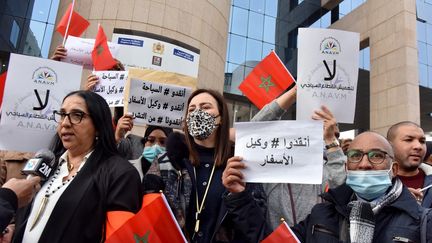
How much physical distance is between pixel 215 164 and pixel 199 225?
0.41 meters

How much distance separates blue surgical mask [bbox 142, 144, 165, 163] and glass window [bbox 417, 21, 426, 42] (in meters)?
18.9

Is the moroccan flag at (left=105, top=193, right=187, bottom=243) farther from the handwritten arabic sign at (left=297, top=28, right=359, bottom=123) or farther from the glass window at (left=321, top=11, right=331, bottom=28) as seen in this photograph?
the glass window at (left=321, top=11, right=331, bottom=28)

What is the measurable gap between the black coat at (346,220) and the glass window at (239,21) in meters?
17.7

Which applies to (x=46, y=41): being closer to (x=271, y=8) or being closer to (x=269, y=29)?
(x=269, y=29)

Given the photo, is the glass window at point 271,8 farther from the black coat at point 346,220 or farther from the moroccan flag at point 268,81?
the black coat at point 346,220

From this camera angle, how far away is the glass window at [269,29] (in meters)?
20.3

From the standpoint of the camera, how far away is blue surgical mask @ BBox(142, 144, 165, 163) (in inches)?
140

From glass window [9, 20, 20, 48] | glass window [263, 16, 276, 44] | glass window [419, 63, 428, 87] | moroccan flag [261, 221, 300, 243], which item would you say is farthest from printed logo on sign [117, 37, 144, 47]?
glass window [419, 63, 428, 87]

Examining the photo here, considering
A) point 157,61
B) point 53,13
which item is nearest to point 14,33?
point 53,13

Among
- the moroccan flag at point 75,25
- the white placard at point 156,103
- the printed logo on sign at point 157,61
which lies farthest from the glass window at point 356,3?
the white placard at point 156,103

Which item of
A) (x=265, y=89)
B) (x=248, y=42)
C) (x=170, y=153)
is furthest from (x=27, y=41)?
(x=170, y=153)

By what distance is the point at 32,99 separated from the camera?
362 centimetres

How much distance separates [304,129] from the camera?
7.86ft

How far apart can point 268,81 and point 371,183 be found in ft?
6.74
